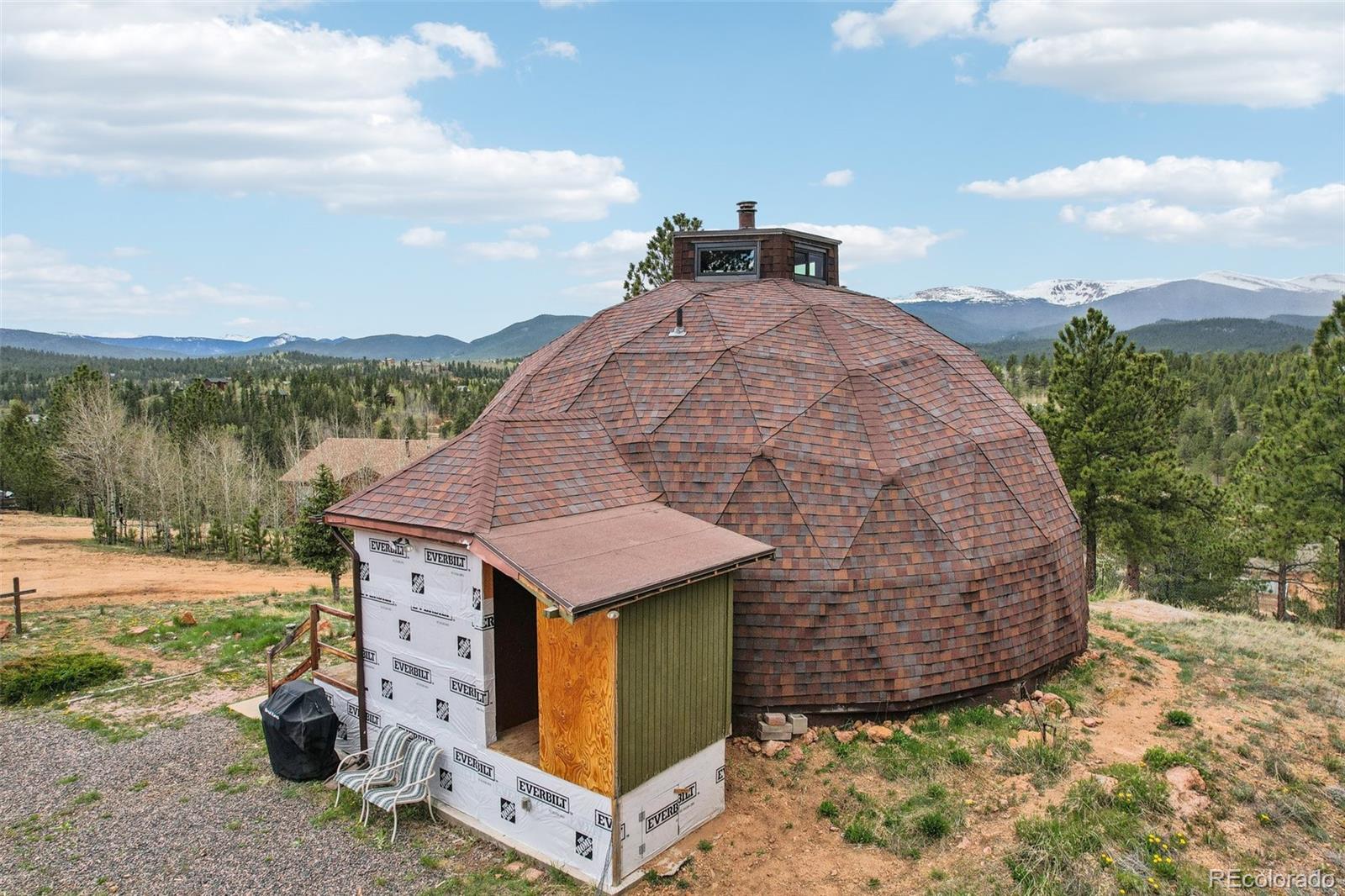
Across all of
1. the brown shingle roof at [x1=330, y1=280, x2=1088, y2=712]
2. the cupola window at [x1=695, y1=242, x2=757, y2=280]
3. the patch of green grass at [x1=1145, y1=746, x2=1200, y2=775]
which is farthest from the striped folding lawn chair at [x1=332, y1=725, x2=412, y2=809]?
the cupola window at [x1=695, y1=242, x2=757, y2=280]

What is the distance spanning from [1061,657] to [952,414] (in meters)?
4.51

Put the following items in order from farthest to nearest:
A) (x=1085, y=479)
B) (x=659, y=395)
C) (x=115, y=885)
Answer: (x=1085, y=479) < (x=659, y=395) < (x=115, y=885)

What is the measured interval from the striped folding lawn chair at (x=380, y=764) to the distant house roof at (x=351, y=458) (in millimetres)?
39410

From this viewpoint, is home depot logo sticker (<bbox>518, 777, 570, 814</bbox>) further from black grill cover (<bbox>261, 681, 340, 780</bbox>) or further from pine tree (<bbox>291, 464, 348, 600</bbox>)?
pine tree (<bbox>291, 464, 348, 600</bbox>)

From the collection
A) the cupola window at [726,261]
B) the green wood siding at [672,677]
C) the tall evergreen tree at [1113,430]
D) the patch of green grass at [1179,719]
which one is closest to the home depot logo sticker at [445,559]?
the green wood siding at [672,677]

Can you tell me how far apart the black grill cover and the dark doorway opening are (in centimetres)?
259

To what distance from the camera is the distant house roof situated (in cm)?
4838

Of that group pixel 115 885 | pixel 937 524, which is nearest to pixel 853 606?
pixel 937 524

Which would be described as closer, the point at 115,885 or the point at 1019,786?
the point at 115,885

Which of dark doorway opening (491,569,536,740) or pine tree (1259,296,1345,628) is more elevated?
pine tree (1259,296,1345,628)

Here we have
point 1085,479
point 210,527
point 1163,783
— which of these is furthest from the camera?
point 210,527

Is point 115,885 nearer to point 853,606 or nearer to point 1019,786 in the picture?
point 853,606

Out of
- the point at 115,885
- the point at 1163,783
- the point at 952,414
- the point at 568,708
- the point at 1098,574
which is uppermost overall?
the point at 952,414

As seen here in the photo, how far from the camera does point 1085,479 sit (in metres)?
21.4
